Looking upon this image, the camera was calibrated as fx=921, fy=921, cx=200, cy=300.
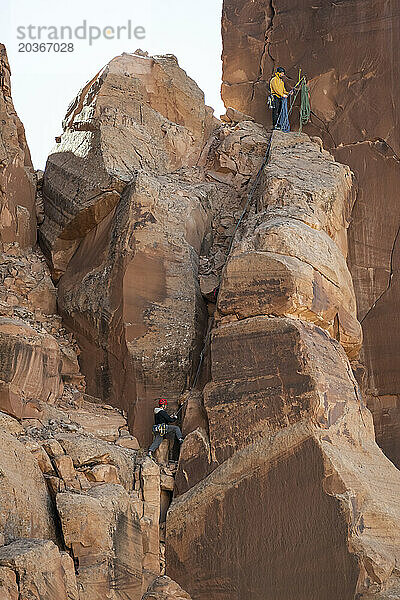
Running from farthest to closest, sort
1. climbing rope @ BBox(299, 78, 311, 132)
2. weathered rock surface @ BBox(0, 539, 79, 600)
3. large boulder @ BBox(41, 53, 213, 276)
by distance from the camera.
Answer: climbing rope @ BBox(299, 78, 311, 132) < large boulder @ BBox(41, 53, 213, 276) < weathered rock surface @ BBox(0, 539, 79, 600)

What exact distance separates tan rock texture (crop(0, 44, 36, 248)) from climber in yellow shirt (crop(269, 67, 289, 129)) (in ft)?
15.6

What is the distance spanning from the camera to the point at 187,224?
1523 cm

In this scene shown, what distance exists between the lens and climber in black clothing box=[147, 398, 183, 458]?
1268cm

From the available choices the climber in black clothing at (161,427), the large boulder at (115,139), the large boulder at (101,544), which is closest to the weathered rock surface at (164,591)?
the large boulder at (101,544)

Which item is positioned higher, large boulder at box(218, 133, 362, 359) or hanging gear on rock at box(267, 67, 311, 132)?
hanging gear on rock at box(267, 67, 311, 132)

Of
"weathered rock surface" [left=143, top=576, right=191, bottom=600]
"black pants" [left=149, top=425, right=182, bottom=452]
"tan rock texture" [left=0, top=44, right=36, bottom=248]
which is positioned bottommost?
"weathered rock surface" [left=143, top=576, right=191, bottom=600]

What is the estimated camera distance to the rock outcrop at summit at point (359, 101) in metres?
15.4

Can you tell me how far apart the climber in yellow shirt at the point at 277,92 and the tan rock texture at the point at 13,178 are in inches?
187

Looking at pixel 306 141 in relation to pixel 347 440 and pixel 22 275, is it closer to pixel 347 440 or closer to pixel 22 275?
pixel 22 275

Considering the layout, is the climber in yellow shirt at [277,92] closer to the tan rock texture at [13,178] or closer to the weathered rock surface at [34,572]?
the tan rock texture at [13,178]

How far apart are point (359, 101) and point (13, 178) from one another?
6.46 m

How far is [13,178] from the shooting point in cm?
1638

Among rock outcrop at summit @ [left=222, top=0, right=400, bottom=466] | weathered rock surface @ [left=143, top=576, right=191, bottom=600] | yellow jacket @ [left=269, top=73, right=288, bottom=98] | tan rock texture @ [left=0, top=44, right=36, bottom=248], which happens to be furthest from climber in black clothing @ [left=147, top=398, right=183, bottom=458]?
yellow jacket @ [left=269, top=73, right=288, bottom=98]

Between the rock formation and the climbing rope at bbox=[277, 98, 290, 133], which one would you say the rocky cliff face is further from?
the climbing rope at bbox=[277, 98, 290, 133]
